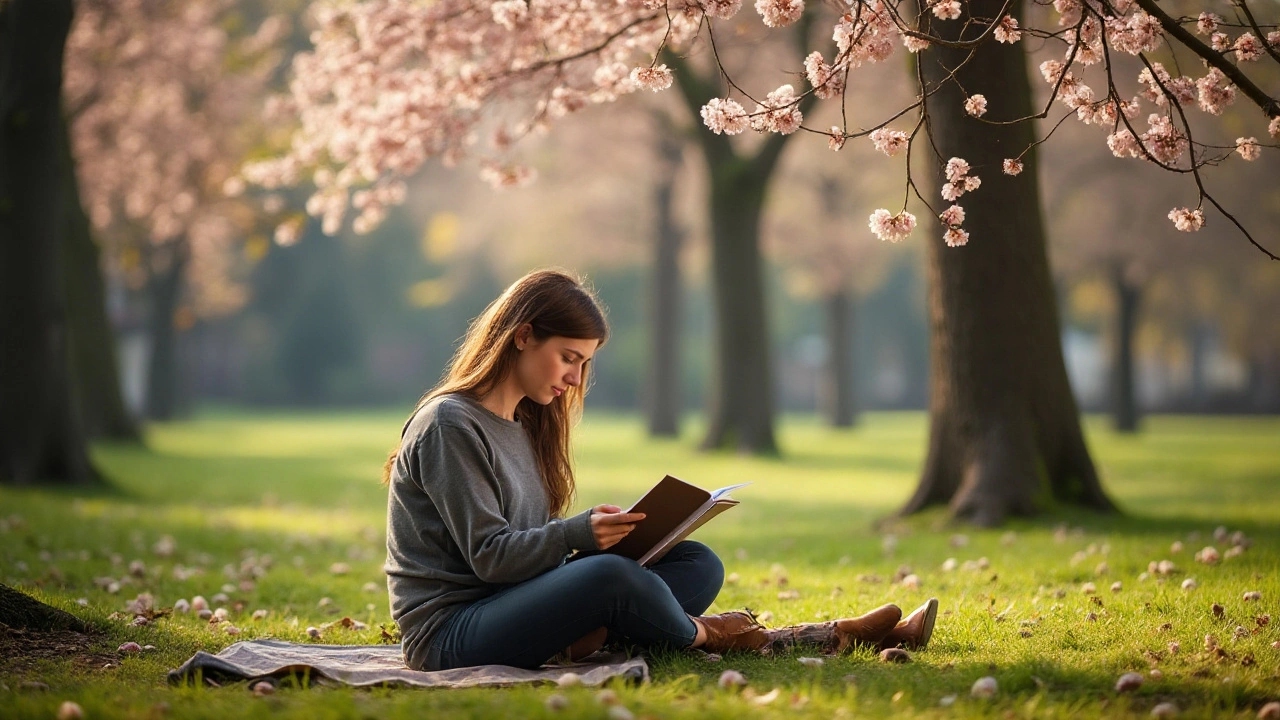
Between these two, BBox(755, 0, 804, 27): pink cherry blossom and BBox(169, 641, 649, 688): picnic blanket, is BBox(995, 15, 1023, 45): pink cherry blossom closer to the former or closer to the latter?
BBox(755, 0, 804, 27): pink cherry blossom

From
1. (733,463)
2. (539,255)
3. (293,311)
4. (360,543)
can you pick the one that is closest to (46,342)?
(360,543)

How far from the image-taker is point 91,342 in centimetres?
1964

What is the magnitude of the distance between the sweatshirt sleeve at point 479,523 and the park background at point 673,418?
511mm

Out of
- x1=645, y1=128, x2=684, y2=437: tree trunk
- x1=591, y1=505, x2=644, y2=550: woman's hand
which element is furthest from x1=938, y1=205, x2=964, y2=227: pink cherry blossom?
x1=645, y1=128, x2=684, y2=437: tree trunk

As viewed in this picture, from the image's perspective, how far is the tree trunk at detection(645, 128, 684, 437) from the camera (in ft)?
85.5

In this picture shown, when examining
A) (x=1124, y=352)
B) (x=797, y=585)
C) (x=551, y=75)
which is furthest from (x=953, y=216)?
(x=1124, y=352)

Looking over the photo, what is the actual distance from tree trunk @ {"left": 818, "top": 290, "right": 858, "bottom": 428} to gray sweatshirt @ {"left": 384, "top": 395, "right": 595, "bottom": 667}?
25773 millimetres

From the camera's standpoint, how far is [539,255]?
99.0 ft

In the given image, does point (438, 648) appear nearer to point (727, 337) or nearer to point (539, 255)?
point (727, 337)

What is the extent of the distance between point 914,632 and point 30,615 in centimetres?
359

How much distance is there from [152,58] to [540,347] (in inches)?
734

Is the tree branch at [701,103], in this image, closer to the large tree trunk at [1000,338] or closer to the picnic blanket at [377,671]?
the large tree trunk at [1000,338]

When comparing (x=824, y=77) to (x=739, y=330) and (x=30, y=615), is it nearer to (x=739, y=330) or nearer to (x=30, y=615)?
(x=30, y=615)

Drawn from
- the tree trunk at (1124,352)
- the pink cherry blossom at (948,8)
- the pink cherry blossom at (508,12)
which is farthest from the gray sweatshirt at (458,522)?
the tree trunk at (1124,352)
